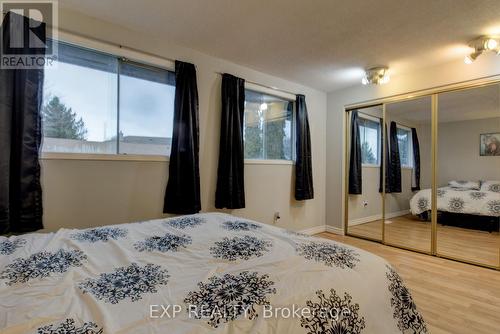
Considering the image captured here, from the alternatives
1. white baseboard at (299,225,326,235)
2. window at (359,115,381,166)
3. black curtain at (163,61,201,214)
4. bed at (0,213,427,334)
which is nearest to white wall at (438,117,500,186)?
window at (359,115,381,166)

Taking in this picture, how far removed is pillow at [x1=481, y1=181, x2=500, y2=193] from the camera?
2.73m

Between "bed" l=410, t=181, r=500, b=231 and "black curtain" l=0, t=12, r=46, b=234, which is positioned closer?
"black curtain" l=0, t=12, r=46, b=234

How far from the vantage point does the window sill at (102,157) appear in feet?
6.58

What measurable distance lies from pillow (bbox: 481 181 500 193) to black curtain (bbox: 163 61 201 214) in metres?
3.26

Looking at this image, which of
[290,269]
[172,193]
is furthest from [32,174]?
[290,269]

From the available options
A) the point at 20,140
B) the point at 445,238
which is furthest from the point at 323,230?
the point at 20,140

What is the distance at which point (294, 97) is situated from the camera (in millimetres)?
3752

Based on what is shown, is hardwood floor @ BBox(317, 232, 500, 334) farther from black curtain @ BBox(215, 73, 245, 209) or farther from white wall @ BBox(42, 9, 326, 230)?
black curtain @ BBox(215, 73, 245, 209)

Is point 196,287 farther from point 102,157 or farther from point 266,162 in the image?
point 266,162

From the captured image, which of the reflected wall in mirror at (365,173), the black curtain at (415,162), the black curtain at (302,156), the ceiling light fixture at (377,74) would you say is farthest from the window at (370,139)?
the black curtain at (302,156)

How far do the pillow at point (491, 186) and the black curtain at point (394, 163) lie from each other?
2.88 feet

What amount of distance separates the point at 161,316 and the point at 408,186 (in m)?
3.65

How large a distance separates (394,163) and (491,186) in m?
1.03

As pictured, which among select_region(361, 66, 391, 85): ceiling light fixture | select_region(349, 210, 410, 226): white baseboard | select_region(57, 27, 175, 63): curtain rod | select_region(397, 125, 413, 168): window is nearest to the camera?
select_region(57, 27, 175, 63): curtain rod
